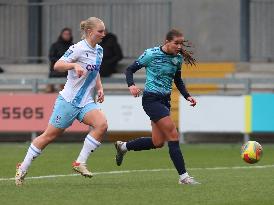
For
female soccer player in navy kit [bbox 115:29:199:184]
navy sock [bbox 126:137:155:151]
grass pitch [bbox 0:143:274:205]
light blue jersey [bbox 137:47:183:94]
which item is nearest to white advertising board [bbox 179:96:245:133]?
grass pitch [bbox 0:143:274:205]

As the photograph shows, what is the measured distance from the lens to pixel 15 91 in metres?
25.0

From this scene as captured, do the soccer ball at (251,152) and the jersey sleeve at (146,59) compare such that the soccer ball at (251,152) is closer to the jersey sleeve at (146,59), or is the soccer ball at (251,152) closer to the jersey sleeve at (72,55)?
the jersey sleeve at (146,59)

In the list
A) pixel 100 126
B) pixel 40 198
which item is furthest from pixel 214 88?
pixel 40 198

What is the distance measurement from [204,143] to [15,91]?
425cm

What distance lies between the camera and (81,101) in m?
14.2

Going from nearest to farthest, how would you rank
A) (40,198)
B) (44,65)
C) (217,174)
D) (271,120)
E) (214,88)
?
(40,198) < (217,174) < (271,120) < (214,88) < (44,65)

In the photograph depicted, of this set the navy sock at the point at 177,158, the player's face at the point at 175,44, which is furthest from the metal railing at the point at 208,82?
the navy sock at the point at 177,158

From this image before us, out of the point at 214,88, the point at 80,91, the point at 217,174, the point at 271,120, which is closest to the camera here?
the point at 80,91

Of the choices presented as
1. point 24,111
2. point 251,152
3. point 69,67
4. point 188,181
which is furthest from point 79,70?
point 24,111

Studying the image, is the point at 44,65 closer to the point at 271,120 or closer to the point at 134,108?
the point at 134,108

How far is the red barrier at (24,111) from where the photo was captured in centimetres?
2378

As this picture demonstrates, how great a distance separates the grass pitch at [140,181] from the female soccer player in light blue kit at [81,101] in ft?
1.24

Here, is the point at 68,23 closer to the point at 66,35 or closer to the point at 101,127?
the point at 66,35

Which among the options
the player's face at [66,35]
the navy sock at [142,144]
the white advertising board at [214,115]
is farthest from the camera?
the player's face at [66,35]
